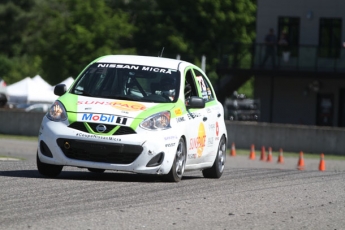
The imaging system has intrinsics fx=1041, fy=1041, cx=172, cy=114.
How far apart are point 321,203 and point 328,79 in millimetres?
36831

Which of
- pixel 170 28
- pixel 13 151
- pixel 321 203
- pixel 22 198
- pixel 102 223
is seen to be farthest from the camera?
pixel 170 28

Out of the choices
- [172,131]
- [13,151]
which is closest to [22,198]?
[172,131]

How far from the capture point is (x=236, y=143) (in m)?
36.3

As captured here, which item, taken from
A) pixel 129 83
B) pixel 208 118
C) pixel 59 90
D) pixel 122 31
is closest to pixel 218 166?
pixel 208 118

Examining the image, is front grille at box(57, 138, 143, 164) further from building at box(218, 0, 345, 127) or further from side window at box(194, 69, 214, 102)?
building at box(218, 0, 345, 127)

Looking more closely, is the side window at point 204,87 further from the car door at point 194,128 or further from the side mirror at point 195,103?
the side mirror at point 195,103

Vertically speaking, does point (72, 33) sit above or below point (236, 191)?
below

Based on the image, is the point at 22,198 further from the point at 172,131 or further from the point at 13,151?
the point at 13,151

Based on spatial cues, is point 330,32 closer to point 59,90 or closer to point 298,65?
point 298,65

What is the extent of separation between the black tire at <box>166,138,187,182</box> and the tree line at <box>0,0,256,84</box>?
182 feet

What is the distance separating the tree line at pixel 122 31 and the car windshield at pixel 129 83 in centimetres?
5495

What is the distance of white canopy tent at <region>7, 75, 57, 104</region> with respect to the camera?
55.2 m

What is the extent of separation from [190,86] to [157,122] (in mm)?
1693

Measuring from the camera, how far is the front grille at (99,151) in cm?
1256
